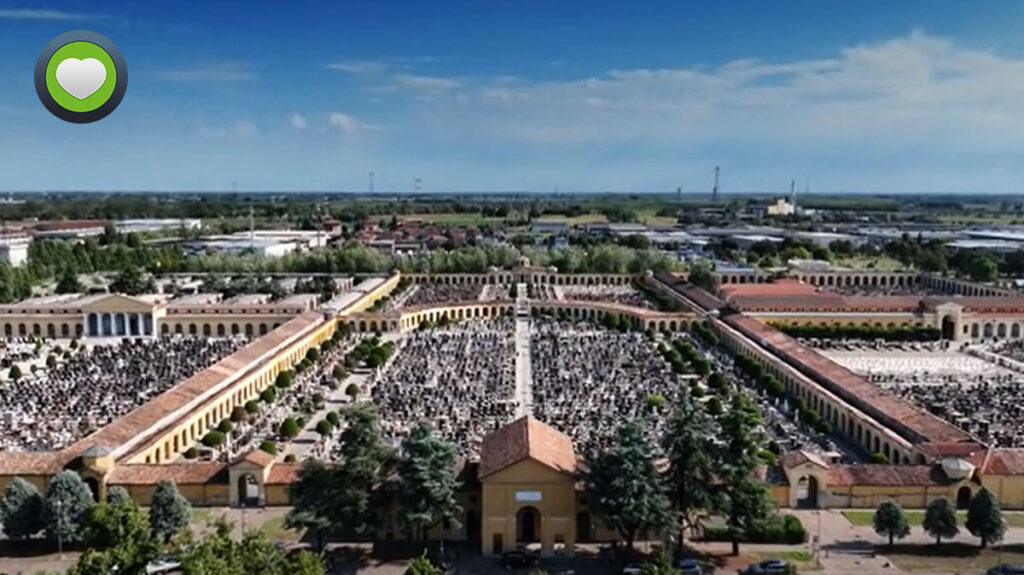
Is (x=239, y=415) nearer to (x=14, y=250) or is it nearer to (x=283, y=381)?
(x=283, y=381)

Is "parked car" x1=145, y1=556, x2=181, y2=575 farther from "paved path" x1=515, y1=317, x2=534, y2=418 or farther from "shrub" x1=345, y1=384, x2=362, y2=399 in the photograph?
"shrub" x1=345, y1=384, x2=362, y2=399

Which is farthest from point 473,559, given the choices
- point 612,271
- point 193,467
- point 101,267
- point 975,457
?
point 101,267

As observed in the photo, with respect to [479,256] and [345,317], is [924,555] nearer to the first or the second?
[345,317]

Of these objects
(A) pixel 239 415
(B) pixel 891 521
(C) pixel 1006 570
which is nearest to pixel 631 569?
(B) pixel 891 521

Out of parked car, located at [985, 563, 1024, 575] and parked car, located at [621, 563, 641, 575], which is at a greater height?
parked car, located at [985, 563, 1024, 575]

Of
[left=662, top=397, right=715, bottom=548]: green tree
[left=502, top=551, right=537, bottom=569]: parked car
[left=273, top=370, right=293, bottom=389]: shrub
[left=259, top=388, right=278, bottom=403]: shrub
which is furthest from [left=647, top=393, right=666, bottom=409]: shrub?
[left=273, top=370, right=293, bottom=389]: shrub

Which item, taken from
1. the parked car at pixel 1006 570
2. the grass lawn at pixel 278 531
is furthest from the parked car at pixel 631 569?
the grass lawn at pixel 278 531
